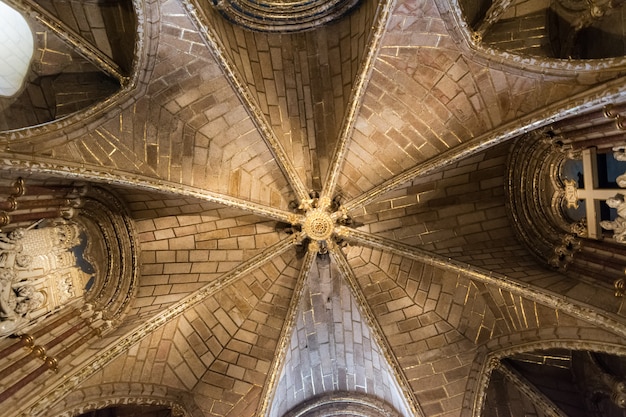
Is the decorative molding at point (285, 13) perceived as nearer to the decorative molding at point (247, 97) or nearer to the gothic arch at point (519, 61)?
the decorative molding at point (247, 97)

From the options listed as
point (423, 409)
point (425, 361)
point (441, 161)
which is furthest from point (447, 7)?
point (423, 409)

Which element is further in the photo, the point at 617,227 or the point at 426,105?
the point at 426,105

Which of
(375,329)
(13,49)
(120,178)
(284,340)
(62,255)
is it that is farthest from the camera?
(375,329)

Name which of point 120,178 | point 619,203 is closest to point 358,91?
point 120,178

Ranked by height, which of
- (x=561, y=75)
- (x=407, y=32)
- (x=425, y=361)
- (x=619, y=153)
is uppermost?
(x=407, y=32)

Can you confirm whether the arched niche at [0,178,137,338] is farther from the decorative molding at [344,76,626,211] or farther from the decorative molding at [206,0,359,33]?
the decorative molding at [344,76,626,211]

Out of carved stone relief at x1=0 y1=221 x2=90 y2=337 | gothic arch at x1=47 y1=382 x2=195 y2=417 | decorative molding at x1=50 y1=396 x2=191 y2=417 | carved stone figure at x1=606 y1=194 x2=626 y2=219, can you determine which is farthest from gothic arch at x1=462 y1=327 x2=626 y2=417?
carved stone relief at x1=0 y1=221 x2=90 y2=337

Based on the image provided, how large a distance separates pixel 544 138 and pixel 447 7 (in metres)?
2.43

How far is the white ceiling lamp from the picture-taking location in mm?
6164

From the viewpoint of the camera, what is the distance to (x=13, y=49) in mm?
6312

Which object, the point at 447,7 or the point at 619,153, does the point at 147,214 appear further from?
the point at 619,153

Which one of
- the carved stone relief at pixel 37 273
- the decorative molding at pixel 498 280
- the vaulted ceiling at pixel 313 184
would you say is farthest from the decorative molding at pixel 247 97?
the carved stone relief at pixel 37 273

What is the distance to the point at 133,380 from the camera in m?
7.09

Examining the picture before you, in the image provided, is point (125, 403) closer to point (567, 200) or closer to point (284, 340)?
point (284, 340)
